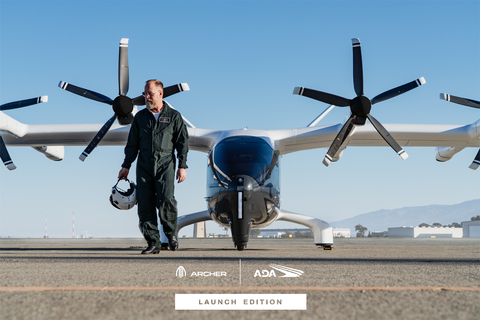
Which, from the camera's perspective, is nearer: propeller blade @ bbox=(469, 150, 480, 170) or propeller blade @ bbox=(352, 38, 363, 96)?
propeller blade @ bbox=(352, 38, 363, 96)

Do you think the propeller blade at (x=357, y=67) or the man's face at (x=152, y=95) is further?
the propeller blade at (x=357, y=67)

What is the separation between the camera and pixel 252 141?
980cm

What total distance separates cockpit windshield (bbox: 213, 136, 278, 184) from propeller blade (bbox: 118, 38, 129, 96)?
116 inches

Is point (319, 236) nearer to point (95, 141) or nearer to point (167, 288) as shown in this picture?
point (95, 141)

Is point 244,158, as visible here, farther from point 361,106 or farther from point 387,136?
point 387,136

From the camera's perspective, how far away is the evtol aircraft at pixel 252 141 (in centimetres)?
893

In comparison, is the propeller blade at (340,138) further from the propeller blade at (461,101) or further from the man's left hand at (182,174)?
the man's left hand at (182,174)

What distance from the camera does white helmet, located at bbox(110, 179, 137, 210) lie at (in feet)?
18.4

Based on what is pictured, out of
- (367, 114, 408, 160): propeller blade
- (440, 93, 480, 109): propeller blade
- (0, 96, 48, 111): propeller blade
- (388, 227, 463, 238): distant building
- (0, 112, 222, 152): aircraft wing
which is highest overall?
(440, 93, 480, 109): propeller blade

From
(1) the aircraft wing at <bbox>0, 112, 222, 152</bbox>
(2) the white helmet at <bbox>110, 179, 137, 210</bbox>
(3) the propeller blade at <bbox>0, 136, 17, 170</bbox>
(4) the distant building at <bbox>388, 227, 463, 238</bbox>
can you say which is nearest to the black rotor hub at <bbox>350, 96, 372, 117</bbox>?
(1) the aircraft wing at <bbox>0, 112, 222, 152</bbox>

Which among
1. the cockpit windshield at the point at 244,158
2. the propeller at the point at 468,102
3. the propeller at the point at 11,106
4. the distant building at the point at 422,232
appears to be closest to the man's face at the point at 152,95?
the cockpit windshield at the point at 244,158

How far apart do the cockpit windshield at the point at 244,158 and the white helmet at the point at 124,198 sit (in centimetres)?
295

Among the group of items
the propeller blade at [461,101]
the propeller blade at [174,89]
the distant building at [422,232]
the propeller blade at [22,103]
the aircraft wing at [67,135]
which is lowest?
the distant building at [422,232]

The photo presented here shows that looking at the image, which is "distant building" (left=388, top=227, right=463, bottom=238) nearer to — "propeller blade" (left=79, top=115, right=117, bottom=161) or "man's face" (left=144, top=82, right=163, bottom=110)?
"propeller blade" (left=79, top=115, right=117, bottom=161)
